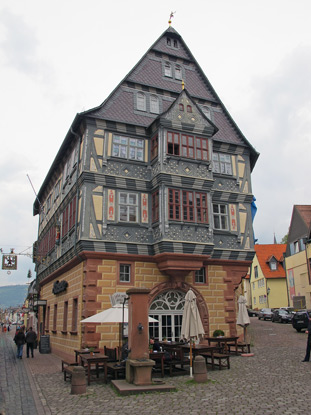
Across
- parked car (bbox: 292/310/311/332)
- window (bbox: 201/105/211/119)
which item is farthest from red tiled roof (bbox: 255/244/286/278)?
window (bbox: 201/105/211/119)

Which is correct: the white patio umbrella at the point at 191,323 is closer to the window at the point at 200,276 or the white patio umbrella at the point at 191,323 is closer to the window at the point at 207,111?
the window at the point at 200,276

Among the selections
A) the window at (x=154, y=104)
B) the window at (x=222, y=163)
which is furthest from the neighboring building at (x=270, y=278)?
the window at (x=154, y=104)

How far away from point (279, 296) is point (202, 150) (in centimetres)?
4087

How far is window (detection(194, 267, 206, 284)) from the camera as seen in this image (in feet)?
72.2

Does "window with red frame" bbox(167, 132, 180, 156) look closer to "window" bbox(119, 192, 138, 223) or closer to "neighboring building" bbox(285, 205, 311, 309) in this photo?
"window" bbox(119, 192, 138, 223)

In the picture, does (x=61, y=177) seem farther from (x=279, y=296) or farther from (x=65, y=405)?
(x=279, y=296)

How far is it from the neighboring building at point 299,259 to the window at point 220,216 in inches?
885

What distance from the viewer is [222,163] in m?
24.7

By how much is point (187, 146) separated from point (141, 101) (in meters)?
4.01

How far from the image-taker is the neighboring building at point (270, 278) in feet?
187

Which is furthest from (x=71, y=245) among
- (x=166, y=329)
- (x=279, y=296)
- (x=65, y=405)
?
(x=279, y=296)

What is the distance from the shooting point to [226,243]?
2311 cm

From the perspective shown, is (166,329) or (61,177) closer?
(166,329)

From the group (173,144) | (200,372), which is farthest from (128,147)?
(200,372)
